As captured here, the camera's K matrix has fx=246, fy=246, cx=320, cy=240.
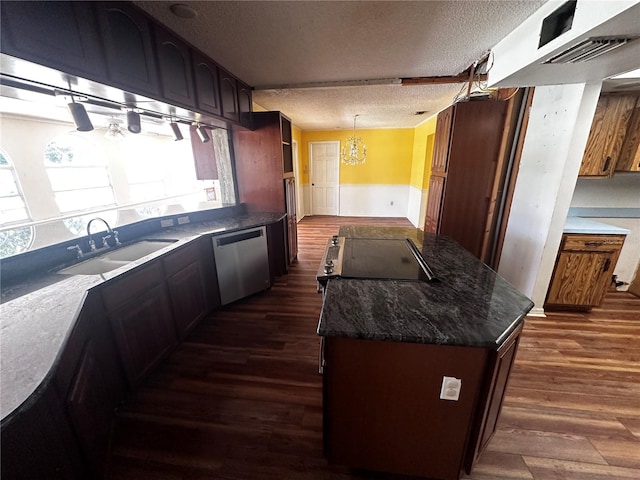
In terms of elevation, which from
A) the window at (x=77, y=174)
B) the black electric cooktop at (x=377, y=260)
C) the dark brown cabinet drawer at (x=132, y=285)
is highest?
the window at (x=77, y=174)

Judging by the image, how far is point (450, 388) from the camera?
1018 mm

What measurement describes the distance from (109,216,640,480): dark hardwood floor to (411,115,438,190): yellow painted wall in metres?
3.65

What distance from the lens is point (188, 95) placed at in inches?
74.7

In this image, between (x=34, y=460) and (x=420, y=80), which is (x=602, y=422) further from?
(x=420, y=80)

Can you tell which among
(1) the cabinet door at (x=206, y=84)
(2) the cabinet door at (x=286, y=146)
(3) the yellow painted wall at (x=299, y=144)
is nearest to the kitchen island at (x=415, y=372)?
(1) the cabinet door at (x=206, y=84)

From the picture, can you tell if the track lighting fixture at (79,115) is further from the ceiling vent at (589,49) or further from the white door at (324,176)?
the white door at (324,176)

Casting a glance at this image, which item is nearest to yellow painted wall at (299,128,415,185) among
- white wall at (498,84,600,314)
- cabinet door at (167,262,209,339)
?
white wall at (498,84,600,314)

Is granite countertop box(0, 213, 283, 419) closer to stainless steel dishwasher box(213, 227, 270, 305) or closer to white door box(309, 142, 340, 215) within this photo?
stainless steel dishwasher box(213, 227, 270, 305)

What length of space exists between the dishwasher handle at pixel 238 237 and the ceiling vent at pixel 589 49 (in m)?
2.68

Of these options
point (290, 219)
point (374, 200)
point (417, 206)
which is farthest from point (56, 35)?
point (374, 200)

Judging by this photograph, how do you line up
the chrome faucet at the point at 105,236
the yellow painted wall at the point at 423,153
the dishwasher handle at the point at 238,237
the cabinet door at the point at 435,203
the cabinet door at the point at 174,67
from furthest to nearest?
the yellow painted wall at the point at 423,153
the cabinet door at the point at 435,203
the dishwasher handle at the point at 238,237
the chrome faucet at the point at 105,236
the cabinet door at the point at 174,67

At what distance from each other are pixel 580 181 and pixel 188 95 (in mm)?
3989

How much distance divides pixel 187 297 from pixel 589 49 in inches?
123

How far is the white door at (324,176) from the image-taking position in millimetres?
6633
